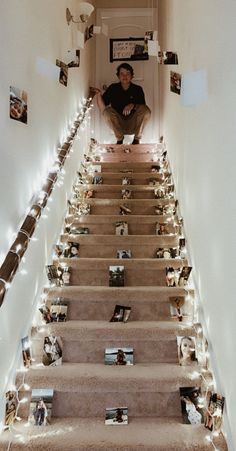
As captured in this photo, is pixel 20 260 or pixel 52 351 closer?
pixel 20 260

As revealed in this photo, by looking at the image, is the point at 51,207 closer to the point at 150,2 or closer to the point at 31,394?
the point at 31,394

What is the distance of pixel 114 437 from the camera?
2.04 meters

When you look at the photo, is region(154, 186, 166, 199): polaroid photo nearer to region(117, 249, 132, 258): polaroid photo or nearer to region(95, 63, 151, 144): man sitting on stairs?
region(117, 249, 132, 258): polaroid photo

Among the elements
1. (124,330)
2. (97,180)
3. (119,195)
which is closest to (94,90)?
(97,180)

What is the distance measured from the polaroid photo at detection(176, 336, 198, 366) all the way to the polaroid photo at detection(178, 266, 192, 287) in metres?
0.58

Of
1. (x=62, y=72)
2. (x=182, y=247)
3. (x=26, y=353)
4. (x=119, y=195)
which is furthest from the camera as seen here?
(x=119, y=195)

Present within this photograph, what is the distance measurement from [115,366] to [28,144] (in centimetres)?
148

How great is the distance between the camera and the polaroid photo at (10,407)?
216 cm

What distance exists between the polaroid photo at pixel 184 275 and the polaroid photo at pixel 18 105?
1.45m

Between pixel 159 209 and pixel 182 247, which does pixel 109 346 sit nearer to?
pixel 182 247

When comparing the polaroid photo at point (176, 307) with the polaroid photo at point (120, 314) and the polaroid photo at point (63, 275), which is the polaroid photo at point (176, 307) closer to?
the polaroid photo at point (120, 314)

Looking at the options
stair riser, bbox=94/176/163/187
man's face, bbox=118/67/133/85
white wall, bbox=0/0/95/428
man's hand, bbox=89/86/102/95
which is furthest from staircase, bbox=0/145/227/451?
man's face, bbox=118/67/133/85

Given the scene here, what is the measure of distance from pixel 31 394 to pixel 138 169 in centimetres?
327

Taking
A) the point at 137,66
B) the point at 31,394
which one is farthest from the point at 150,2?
the point at 31,394
